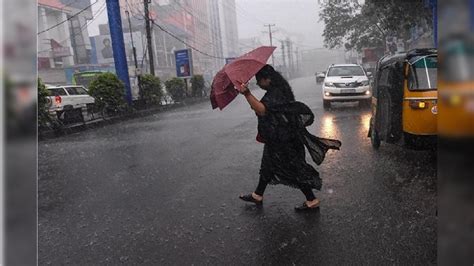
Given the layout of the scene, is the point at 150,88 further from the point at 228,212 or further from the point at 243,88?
the point at 243,88

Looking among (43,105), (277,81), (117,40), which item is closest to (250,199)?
(277,81)

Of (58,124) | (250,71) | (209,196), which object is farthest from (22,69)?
(58,124)

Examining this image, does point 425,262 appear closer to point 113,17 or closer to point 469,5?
point 469,5

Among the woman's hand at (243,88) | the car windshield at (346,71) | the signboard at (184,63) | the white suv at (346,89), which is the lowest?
the white suv at (346,89)

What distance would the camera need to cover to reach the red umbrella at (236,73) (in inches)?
139

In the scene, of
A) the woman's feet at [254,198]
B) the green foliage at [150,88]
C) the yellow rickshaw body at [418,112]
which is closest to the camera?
the woman's feet at [254,198]

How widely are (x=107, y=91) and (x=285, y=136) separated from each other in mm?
14208

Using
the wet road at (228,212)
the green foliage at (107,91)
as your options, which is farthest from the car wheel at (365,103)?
the green foliage at (107,91)

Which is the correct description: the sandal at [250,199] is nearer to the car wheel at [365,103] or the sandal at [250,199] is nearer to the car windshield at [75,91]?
the car wheel at [365,103]

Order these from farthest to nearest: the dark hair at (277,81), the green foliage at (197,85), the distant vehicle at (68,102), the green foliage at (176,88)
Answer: the green foliage at (197,85) < the green foliage at (176,88) < the distant vehicle at (68,102) < the dark hair at (277,81)

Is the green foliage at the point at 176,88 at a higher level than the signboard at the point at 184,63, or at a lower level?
lower

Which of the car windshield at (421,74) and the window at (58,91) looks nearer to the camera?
the car windshield at (421,74)

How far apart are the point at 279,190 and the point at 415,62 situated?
2.34 metres

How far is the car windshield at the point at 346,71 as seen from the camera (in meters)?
15.1
